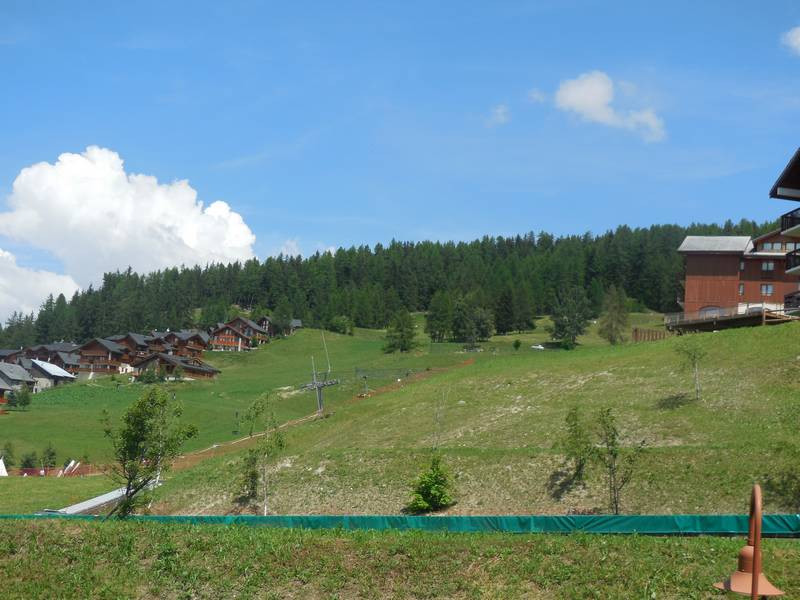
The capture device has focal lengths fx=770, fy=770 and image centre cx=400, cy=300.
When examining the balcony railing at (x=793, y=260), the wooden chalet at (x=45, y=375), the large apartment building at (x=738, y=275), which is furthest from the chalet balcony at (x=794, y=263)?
the wooden chalet at (x=45, y=375)

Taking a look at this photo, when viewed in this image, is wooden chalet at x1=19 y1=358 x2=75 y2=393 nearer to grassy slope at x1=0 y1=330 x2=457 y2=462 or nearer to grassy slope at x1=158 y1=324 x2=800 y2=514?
grassy slope at x1=0 y1=330 x2=457 y2=462

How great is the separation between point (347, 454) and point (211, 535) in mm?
23985

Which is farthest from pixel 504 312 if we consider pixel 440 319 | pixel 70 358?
pixel 70 358

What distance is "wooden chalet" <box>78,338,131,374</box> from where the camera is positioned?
156 meters

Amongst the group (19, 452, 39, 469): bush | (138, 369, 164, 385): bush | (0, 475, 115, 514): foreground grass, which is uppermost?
(138, 369, 164, 385): bush

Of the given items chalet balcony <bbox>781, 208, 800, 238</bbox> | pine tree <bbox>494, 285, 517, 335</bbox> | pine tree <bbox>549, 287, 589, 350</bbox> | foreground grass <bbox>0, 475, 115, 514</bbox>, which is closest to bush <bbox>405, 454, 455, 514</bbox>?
chalet balcony <bbox>781, 208, 800, 238</bbox>

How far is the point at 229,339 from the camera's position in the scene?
16838 centimetres

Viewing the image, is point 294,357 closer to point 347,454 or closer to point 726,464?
point 347,454

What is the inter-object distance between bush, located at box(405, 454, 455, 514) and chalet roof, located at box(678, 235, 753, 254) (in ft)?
159

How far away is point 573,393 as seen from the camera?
178ft

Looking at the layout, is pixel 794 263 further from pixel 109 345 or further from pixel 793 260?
pixel 109 345

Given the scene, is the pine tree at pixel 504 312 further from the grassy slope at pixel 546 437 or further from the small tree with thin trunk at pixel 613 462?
the small tree with thin trunk at pixel 613 462

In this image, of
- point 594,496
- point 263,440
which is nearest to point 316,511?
point 263,440

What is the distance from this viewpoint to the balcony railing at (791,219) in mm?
43875
